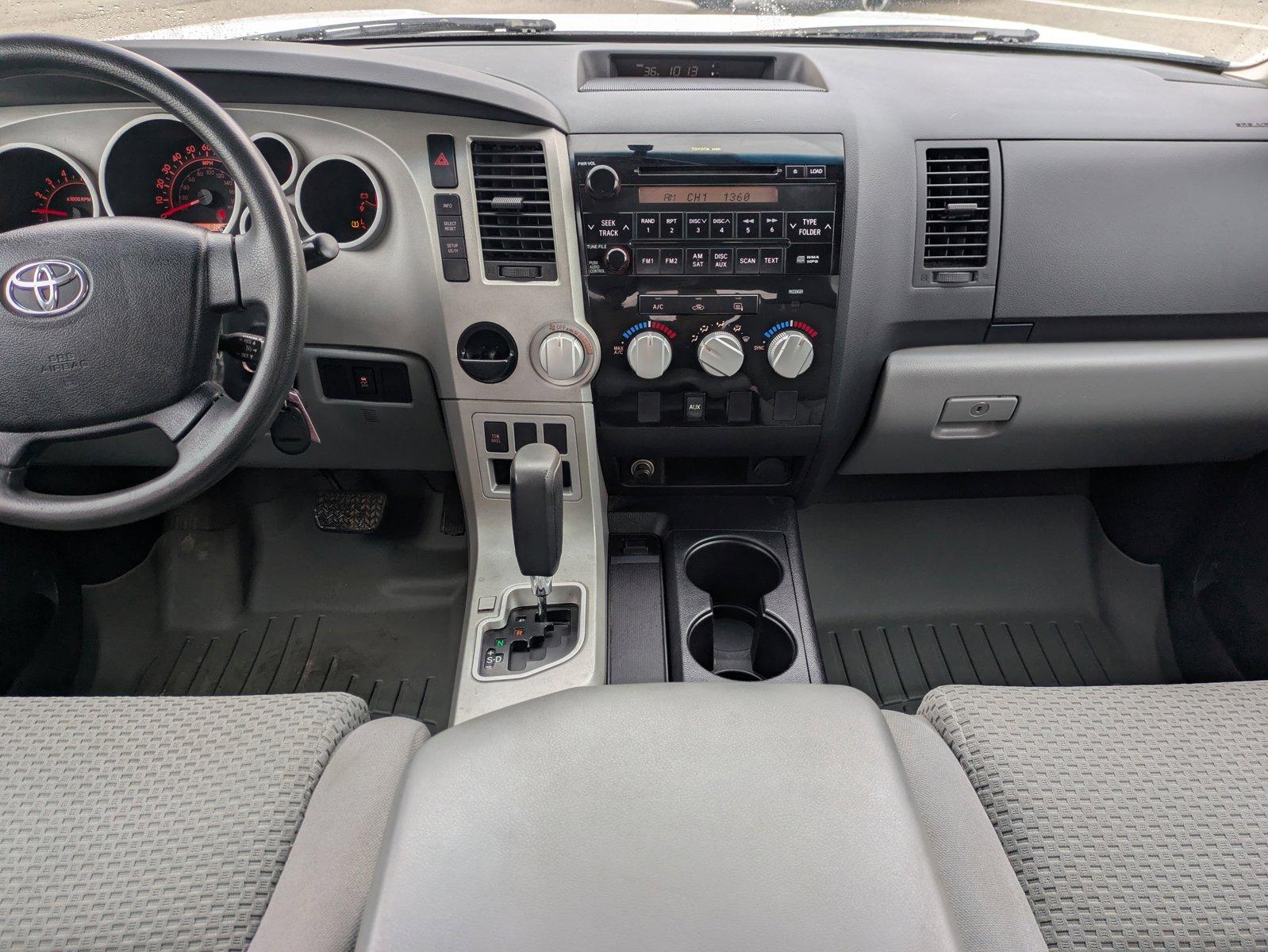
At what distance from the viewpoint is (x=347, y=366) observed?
5.05 feet

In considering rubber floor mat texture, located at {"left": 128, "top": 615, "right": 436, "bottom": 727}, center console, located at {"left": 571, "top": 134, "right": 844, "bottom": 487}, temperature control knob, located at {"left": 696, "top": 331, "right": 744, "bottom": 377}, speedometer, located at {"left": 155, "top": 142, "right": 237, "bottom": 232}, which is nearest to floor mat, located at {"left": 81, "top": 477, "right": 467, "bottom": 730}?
rubber floor mat texture, located at {"left": 128, "top": 615, "right": 436, "bottom": 727}

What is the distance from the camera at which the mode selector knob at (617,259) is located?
136 centimetres

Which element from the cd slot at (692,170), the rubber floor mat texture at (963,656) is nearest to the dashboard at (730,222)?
the cd slot at (692,170)

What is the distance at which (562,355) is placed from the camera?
1452 millimetres

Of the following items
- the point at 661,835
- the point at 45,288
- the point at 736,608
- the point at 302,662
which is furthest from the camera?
the point at 302,662

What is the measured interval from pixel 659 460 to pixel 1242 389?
1151mm

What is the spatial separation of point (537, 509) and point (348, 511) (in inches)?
36.4

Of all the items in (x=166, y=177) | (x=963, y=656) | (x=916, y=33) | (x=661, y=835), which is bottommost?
(x=963, y=656)

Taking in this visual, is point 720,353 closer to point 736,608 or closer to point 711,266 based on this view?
point 711,266

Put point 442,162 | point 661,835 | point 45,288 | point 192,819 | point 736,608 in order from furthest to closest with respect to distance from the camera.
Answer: point 736,608, point 442,162, point 45,288, point 192,819, point 661,835

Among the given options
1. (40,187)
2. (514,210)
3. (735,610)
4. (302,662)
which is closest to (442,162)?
(514,210)

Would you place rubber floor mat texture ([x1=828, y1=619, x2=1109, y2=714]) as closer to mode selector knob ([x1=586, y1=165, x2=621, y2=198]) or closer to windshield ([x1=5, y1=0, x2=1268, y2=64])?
mode selector knob ([x1=586, y1=165, x2=621, y2=198])

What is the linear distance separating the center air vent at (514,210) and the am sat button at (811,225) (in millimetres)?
403

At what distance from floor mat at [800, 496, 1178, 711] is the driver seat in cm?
126
